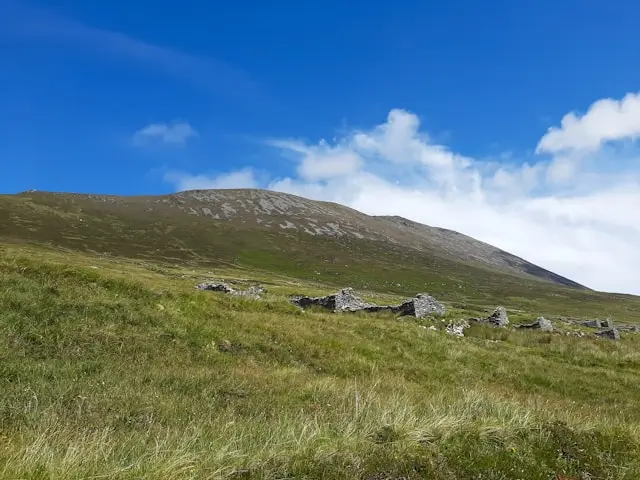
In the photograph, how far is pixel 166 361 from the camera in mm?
13523

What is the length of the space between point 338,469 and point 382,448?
3.13 feet

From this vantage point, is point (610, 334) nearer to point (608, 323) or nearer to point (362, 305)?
point (362, 305)

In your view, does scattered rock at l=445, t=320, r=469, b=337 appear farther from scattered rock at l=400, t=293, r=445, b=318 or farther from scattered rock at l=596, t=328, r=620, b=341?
scattered rock at l=596, t=328, r=620, b=341

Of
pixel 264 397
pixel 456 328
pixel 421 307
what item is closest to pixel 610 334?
pixel 421 307

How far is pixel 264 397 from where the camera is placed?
441 inches

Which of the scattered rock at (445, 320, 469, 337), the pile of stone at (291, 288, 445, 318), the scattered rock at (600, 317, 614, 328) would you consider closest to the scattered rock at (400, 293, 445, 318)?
the pile of stone at (291, 288, 445, 318)

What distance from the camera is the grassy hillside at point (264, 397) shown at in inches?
260

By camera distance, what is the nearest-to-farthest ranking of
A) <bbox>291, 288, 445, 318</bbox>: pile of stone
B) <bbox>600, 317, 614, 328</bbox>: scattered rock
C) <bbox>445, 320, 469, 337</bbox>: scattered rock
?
<bbox>445, 320, 469, 337</bbox>: scattered rock < <bbox>291, 288, 445, 318</bbox>: pile of stone < <bbox>600, 317, 614, 328</bbox>: scattered rock

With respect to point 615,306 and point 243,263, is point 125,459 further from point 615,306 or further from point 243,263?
point 615,306

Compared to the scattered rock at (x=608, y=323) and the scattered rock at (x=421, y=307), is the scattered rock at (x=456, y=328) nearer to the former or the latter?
the scattered rock at (x=421, y=307)

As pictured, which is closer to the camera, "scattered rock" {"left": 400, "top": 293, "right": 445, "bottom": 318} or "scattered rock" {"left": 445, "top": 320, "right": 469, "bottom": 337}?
"scattered rock" {"left": 445, "top": 320, "right": 469, "bottom": 337}

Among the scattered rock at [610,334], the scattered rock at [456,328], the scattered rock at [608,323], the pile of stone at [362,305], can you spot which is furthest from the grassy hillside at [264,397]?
the scattered rock at [608,323]

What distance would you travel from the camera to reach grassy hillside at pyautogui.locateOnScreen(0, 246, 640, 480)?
21.7 ft

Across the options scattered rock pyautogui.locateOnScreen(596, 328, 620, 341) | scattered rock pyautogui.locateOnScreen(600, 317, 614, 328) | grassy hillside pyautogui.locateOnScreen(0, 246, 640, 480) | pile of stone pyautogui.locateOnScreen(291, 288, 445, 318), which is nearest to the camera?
grassy hillside pyautogui.locateOnScreen(0, 246, 640, 480)
